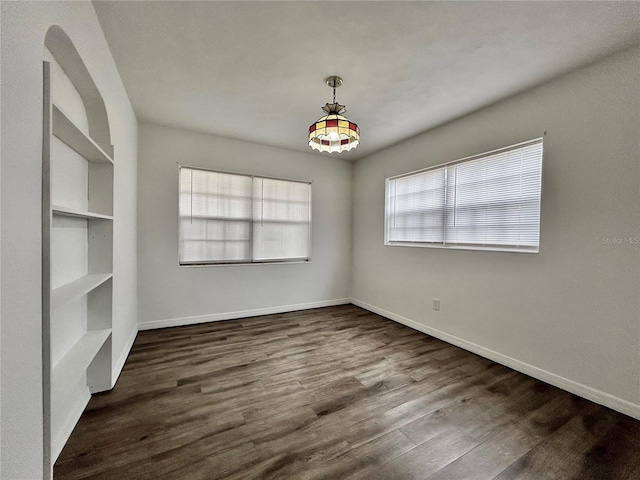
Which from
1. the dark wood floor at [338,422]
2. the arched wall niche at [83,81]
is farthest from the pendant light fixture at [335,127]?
the dark wood floor at [338,422]

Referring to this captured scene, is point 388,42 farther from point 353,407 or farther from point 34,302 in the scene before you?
point 353,407

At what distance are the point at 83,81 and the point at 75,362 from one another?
5.63 feet

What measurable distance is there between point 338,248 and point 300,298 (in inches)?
43.7

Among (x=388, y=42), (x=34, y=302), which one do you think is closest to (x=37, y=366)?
(x=34, y=302)

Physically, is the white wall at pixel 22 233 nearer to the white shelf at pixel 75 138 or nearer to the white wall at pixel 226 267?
the white shelf at pixel 75 138

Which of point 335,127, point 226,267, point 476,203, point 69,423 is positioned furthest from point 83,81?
point 476,203

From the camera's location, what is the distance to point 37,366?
1003mm

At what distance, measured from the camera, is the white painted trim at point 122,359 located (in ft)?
7.03

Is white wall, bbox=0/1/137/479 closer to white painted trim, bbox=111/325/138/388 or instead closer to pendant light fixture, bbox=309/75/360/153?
white painted trim, bbox=111/325/138/388

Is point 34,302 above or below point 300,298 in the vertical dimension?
above

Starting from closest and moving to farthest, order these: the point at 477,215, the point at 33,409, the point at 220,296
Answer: the point at 33,409, the point at 477,215, the point at 220,296

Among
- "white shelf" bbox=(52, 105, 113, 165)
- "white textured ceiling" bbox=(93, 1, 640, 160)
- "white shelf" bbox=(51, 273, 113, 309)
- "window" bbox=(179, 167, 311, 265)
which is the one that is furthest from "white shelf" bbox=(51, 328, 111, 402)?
"white textured ceiling" bbox=(93, 1, 640, 160)

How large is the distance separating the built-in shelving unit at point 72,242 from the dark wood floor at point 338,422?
35 cm

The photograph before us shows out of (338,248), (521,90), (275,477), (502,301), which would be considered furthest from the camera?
(338,248)
